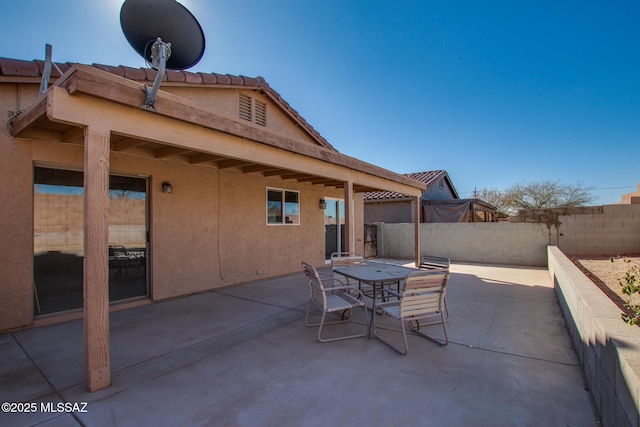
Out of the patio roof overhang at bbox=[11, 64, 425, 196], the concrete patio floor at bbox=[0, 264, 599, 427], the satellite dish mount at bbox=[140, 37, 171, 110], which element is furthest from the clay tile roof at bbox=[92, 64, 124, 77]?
the concrete patio floor at bbox=[0, 264, 599, 427]

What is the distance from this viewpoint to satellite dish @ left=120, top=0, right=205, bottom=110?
9.18 ft

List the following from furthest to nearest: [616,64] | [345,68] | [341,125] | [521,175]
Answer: [521,175], [341,125], [345,68], [616,64]

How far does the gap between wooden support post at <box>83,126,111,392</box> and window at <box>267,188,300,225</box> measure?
519 cm

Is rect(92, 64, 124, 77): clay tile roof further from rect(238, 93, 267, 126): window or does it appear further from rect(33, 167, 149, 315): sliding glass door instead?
rect(238, 93, 267, 126): window

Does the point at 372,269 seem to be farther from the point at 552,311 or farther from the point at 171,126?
the point at 171,126

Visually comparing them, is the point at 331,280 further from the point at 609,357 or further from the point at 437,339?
the point at 609,357

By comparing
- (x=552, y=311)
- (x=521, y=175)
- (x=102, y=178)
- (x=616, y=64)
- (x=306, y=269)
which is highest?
(x=616, y=64)

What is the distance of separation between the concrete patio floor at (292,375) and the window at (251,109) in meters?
4.90

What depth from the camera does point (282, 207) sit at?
320 inches

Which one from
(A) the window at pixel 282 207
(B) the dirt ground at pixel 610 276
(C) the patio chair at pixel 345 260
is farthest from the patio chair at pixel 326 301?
(A) the window at pixel 282 207

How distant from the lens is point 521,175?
19.8m

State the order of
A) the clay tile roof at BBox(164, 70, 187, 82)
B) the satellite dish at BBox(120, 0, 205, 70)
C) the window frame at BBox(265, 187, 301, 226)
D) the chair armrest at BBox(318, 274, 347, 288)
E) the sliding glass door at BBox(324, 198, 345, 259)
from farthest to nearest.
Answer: the sliding glass door at BBox(324, 198, 345, 259), the window frame at BBox(265, 187, 301, 226), the clay tile roof at BBox(164, 70, 187, 82), the chair armrest at BBox(318, 274, 347, 288), the satellite dish at BBox(120, 0, 205, 70)

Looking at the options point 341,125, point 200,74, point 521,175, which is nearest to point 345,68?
point 341,125

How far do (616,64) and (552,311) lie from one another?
8.22 m
